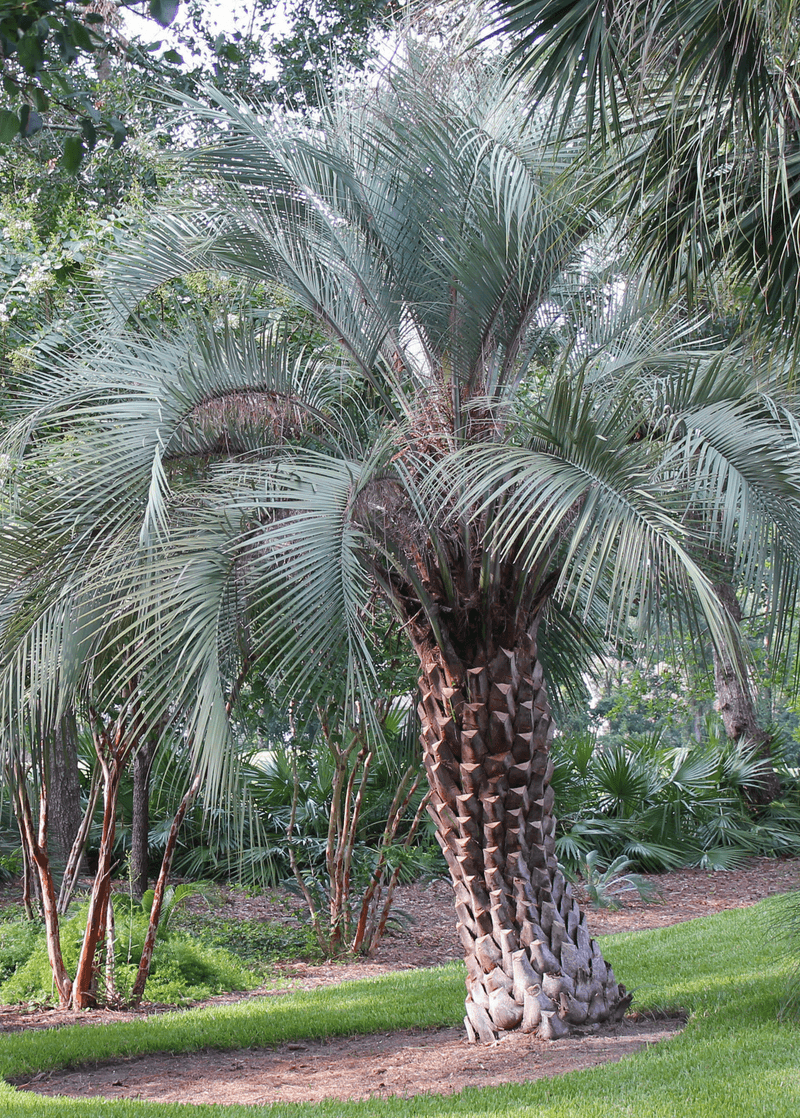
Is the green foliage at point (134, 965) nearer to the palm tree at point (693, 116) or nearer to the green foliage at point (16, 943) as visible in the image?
the green foliage at point (16, 943)

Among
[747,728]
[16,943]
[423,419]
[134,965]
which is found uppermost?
[423,419]

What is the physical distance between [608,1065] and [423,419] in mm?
3257

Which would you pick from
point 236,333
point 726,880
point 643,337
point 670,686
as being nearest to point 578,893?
point 726,880

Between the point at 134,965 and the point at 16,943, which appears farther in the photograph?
the point at 16,943

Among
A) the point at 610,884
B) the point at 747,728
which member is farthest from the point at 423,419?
the point at 747,728

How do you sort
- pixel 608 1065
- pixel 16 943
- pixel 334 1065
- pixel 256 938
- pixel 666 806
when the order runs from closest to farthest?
pixel 608 1065 < pixel 334 1065 < pixel 16 943 < pixel 256 938 < pixel 666 806

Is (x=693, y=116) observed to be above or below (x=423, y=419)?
above

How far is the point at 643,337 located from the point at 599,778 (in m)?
8.83

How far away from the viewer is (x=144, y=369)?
17.4 ft

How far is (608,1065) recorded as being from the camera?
456 cm

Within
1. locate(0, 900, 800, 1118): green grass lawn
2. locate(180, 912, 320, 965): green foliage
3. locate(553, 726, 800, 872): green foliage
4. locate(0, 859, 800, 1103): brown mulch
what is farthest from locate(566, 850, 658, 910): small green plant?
locate(0, 859, 800, 1103): brown mulch

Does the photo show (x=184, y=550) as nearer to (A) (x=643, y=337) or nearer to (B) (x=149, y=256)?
(B) (x=149, y=256)

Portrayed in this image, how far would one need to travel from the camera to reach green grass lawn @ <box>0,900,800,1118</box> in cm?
401

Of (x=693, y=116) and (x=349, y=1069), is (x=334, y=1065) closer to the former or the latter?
(x=349, y=1069)
